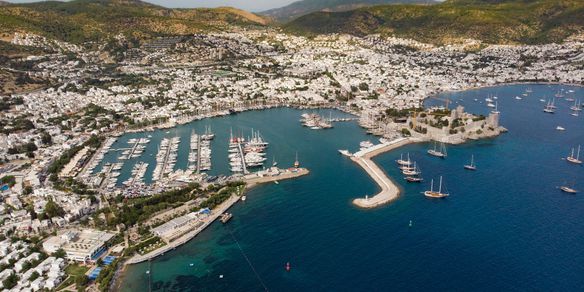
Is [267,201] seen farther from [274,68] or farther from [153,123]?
[274,68]

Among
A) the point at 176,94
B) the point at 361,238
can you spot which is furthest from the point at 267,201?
the point at 176,94

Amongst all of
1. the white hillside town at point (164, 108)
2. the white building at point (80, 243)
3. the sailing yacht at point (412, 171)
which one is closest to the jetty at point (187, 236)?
the white hillside town at point (164, 108)

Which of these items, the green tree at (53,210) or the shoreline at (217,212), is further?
the green tree at (53,210)

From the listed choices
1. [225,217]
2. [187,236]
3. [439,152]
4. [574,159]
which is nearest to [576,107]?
[574,159]

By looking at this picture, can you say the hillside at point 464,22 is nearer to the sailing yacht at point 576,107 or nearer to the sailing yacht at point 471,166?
the sailing yacht at point 576,107

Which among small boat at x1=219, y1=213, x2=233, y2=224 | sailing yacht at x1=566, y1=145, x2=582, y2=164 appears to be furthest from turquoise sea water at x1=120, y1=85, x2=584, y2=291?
sailing yacht at x1=566, y1=145, x2=582, y2=164
